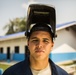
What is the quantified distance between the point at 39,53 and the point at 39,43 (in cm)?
7

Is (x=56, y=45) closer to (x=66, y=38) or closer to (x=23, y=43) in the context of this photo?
(x=66, y=38)

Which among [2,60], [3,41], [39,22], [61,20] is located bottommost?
[2,60]

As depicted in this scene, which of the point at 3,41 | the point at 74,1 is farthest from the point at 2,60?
the point at 74,1

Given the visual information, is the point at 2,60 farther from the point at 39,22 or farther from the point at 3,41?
the point at 39,22

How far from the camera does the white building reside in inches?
65.5

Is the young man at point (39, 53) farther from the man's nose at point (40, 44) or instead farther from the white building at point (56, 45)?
the white building at point (56, 45)

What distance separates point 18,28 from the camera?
1.70 meters

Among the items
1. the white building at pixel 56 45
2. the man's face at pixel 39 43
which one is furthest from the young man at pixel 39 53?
the white building at pixel 56 45

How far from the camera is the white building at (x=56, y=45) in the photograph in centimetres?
166

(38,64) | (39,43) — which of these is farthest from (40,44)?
(38,64)

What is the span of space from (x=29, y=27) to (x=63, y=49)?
1.70ft

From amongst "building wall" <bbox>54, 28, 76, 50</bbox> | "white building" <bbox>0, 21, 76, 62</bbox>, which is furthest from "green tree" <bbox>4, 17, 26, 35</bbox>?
"building wall" <bbox>54, 28, 76, 50</bbox>

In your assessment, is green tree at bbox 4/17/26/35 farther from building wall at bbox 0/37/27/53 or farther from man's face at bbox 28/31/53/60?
man's face at bbox 28/31/53/60

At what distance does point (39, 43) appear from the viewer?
1335 mm
